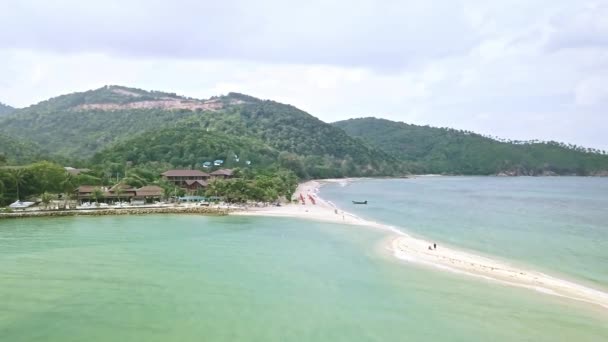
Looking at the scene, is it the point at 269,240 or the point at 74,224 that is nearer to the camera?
the point at 269,240

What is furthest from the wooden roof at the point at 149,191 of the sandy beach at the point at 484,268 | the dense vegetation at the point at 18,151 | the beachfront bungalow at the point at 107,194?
the dense vegetation at the point at 18,151

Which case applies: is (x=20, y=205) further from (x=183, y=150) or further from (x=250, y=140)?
(x=250, y=140)

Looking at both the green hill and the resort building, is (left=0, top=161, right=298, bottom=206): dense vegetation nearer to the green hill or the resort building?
the resort building

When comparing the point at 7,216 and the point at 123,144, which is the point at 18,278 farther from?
the point at 123,144

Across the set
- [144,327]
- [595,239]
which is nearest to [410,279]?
[144,327]

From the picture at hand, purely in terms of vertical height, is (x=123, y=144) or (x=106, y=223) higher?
(x=123, y=144)

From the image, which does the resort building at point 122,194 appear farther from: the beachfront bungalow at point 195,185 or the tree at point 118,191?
the beachfront bungalow at point 195,185
